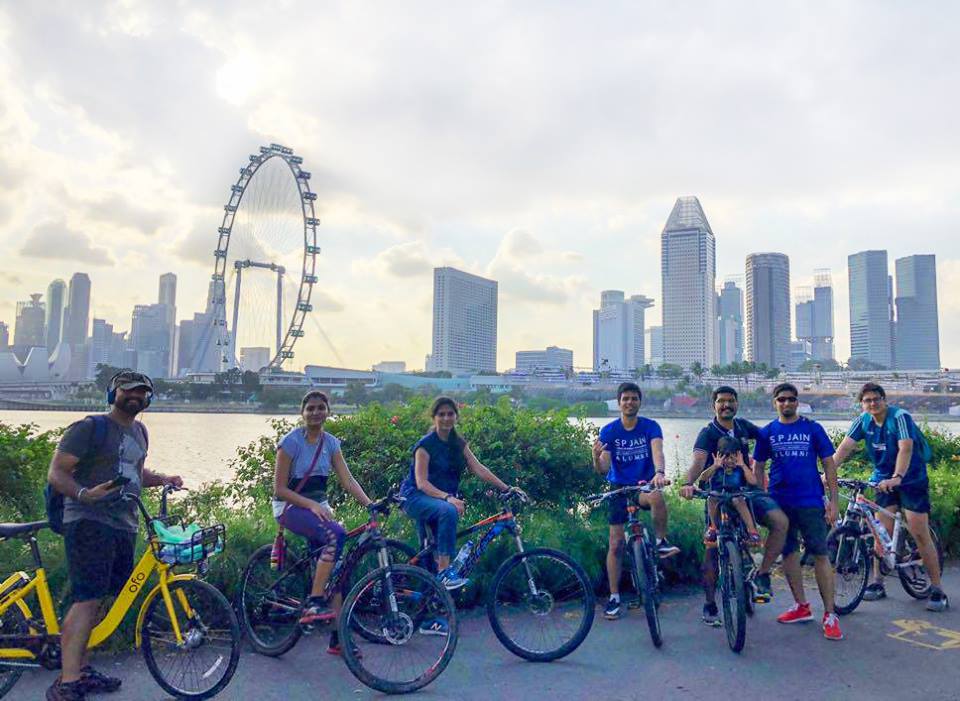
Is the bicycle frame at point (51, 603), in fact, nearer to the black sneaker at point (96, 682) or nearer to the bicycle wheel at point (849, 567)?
the black sneaker at point (96, 682)

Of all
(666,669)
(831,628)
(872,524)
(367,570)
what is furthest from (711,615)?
(367,570)

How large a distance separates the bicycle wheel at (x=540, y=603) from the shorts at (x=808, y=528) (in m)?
1.70

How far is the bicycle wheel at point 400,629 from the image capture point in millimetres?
3990

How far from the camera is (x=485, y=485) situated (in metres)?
6.48

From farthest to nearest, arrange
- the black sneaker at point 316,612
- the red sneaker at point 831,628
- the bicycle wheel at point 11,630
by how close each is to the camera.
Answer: the red sneaker at point 831,628, the black sneaker at point 316,612, the bicycle wheel at point 11,630

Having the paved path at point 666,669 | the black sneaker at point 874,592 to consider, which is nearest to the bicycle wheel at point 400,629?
the paved path at point 666,669

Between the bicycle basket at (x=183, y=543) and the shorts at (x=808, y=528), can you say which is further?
the shorts at (x=808, y=528)

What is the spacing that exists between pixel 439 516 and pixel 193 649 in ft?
5.52

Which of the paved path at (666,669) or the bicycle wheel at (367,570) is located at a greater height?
the bicycle wheel at (367,570)

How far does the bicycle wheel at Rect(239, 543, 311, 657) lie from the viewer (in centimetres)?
446

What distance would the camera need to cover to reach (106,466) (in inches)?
149

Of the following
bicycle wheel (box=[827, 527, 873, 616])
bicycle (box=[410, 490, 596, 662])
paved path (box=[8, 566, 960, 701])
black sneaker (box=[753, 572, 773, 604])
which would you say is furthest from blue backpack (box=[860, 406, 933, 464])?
bicycle (box=[410, 490, 596, 662])

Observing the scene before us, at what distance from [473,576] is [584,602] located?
1243 millimetres

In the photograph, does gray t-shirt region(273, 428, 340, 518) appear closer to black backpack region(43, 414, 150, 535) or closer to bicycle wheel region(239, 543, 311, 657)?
bicycle wheel region(239, 543, 311, 657)
